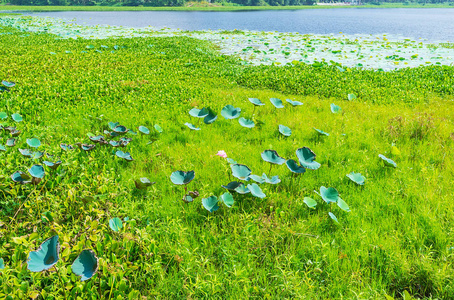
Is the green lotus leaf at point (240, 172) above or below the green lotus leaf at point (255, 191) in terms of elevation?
above

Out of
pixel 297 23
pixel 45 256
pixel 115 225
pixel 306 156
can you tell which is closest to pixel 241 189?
pixel 306 156

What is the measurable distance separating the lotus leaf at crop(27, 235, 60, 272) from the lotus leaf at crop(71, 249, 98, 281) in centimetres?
13

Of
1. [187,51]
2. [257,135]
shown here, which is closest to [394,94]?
[257,135]

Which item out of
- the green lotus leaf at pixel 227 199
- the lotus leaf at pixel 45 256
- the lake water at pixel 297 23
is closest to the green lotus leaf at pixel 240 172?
the green lotus leaf at pixel 227 199

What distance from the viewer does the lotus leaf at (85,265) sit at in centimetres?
167

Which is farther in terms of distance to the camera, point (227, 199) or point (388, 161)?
point (388, 161)

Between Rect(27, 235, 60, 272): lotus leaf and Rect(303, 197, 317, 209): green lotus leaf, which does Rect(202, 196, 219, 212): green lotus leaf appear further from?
Rect(27, 235, 60, 272): lotus leaf

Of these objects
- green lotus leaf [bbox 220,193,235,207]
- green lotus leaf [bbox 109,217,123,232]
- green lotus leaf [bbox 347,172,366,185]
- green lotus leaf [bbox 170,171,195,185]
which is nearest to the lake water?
green lotus leaf [bbox 347,172,366,185]

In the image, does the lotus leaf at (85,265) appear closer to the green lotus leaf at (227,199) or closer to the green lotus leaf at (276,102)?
the green lotus leaf at (227,199)

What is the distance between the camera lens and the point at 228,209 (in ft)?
8.98

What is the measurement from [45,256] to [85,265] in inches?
9.3

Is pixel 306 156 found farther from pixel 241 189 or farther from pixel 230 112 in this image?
pixel 230 112

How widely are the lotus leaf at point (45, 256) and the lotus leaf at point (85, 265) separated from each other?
13cm

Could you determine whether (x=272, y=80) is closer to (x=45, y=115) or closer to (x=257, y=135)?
(x=257, y=135)
